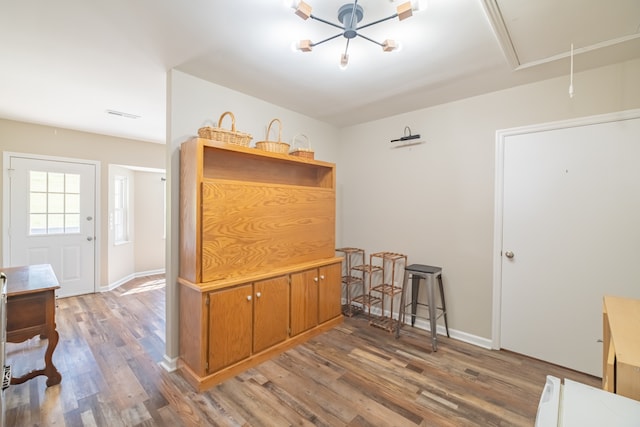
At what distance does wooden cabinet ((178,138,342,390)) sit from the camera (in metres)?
2.15

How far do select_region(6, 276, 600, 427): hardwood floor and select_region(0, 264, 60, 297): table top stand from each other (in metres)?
0.76

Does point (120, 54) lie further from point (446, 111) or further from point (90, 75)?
point (446, 111)

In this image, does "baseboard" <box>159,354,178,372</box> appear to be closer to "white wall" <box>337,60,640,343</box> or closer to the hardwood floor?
the hardwood floor

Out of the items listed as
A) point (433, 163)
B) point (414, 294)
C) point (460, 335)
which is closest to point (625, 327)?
point (460, 335)

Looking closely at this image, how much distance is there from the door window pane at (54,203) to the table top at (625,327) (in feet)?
19.0

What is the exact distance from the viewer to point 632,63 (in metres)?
2.11

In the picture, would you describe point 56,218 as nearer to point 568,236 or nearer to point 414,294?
point 414,294

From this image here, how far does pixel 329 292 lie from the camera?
3.20 metres

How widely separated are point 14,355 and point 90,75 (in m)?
2.63

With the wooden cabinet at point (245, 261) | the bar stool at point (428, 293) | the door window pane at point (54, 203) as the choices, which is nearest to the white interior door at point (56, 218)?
the door window pane at point (54, 203)

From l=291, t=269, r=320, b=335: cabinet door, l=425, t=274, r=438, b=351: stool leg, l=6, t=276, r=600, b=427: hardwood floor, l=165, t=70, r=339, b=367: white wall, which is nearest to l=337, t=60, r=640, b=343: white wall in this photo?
l=425, t=274, r=438, b=351: stool leg

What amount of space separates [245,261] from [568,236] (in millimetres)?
2793

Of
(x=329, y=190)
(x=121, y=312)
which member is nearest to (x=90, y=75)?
(x=329, y=190)

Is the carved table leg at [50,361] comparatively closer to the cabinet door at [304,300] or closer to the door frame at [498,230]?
the cabinet door at [304,300]
